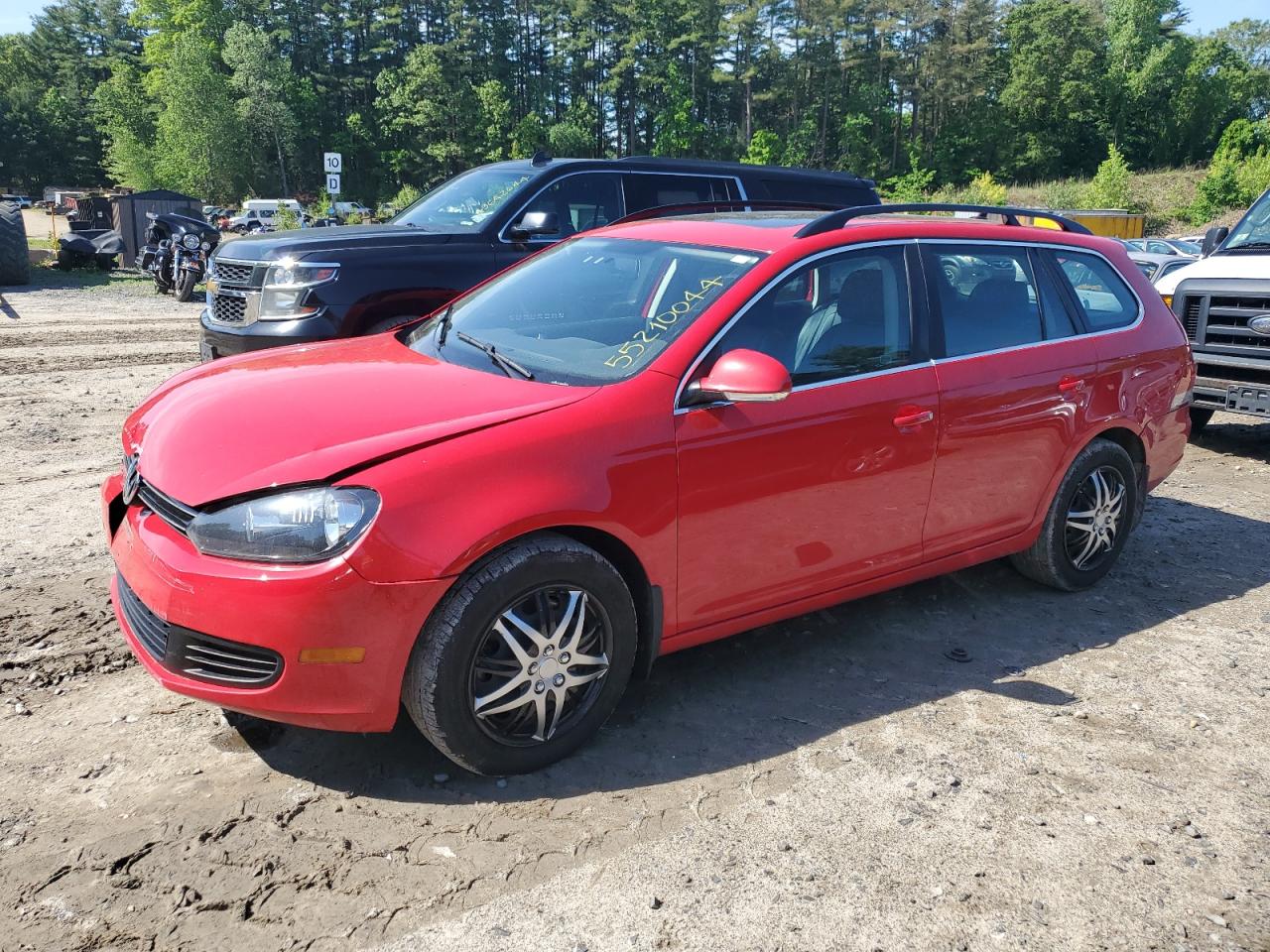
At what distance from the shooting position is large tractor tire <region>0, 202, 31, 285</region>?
60.2 feet

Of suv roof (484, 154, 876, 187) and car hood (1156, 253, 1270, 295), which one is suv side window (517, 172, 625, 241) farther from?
car hood (1156, 253, 1270, 295)

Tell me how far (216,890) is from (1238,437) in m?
9.43

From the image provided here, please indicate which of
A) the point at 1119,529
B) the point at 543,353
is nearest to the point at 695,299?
the point at 543,353

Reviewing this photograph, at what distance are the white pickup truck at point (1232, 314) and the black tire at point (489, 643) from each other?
657 centimetres

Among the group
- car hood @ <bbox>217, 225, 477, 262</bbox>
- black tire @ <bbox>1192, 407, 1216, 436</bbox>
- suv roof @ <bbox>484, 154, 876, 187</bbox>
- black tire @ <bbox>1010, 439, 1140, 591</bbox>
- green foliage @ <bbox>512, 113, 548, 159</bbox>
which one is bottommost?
black tire @ <bbox>1192, 407, 1216, 436</bbox>

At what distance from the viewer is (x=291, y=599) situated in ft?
9.25

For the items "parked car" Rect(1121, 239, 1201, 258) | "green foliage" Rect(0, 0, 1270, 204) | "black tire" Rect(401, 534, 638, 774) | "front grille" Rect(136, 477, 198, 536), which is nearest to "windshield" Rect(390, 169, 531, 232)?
"front grille" Rect(136, 477, 198, 536)

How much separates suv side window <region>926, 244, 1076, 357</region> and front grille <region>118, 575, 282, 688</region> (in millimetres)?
2922

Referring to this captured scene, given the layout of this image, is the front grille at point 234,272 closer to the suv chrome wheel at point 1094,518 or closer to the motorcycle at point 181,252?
the suv chrome wheel at point 1094,518

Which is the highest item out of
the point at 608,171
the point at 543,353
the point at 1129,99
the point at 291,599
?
the point at 1129,99

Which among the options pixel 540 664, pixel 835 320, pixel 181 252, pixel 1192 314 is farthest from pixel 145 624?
pixel 181 252

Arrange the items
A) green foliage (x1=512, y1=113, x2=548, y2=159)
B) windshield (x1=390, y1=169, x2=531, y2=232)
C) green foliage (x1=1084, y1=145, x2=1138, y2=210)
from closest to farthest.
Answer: windshield (x1=390, y1=169, x2=531, y2=232)
green foliage (x1=1084, y1=145, x2=1138, y2=210)
green foliage (x1=512, y1=113, x2=548, y2=159)

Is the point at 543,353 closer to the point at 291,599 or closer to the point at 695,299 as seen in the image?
the point at 695,299

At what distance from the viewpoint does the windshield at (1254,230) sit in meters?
8.55
